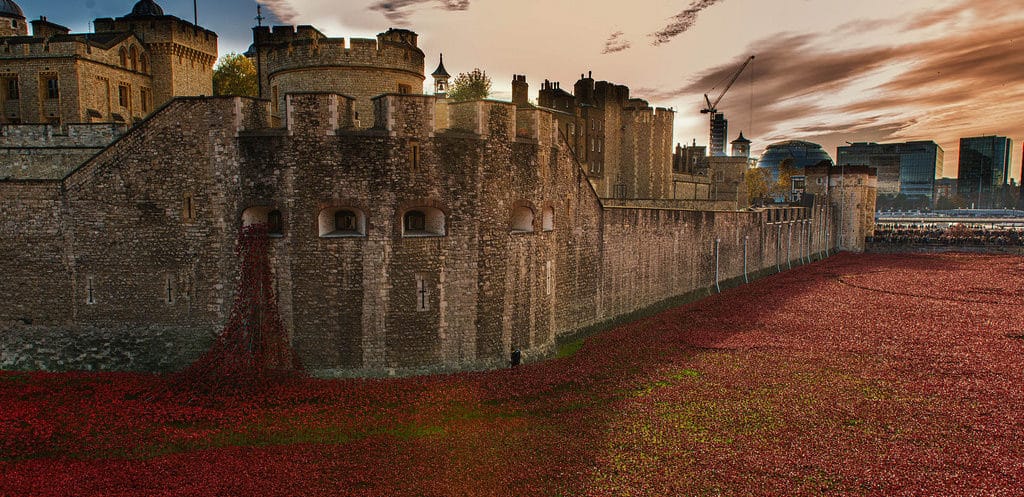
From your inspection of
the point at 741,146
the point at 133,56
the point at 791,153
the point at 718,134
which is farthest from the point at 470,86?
the point at 791,153

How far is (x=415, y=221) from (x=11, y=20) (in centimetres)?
3996

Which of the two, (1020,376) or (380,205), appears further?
(1020,376)

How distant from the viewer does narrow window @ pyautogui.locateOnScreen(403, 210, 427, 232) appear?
17500mm

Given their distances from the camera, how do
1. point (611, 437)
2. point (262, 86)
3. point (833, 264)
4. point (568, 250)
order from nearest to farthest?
point (611, 437), point (568, 250), point (262, 86), point (833, 264)

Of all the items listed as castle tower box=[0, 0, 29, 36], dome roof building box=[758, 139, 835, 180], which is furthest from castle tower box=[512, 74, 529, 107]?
dome roof building box=[758, 139, 835, 180]

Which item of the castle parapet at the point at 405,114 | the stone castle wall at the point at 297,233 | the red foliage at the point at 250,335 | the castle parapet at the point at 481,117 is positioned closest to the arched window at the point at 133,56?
the stone castle wall at the point at 297,233

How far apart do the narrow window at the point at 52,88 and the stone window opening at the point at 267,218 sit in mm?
23961

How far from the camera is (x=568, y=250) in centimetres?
2173

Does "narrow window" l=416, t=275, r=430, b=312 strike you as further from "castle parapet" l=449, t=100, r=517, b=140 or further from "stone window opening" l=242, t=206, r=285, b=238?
"castle parapet" l=449, t=100, r=517, b=140

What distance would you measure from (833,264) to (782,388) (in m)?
39.8

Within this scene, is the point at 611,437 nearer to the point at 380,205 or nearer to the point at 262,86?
the point at 380,205

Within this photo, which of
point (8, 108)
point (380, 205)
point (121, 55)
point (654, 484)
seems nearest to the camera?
point (654, 484)

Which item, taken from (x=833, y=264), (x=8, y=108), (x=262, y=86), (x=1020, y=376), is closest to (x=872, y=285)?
(x=833, y=264)

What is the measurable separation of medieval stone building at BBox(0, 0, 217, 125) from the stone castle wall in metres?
14.2
